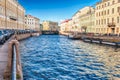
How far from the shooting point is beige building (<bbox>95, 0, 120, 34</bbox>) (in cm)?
6922

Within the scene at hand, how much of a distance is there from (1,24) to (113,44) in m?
31.6

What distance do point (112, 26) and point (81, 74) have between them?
54836 millimetres

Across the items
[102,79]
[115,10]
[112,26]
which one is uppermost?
[115,10]

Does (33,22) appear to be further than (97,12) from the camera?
Yes

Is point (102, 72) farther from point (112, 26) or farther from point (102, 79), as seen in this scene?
point (112, 26)

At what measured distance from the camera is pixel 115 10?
70.4 meters

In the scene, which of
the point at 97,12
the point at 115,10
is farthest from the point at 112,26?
the point at 97,12

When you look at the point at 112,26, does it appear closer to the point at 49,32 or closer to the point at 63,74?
the point at 63,74

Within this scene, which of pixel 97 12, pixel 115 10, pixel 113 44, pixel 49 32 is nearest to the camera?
pixel 113 44

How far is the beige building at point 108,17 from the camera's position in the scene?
227 feet

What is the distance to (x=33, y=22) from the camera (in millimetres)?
195375

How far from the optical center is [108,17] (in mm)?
75938

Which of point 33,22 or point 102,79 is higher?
point 33,22

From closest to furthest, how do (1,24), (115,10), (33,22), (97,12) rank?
(1,24)
(115,10)
(97,12)
(33,22)
